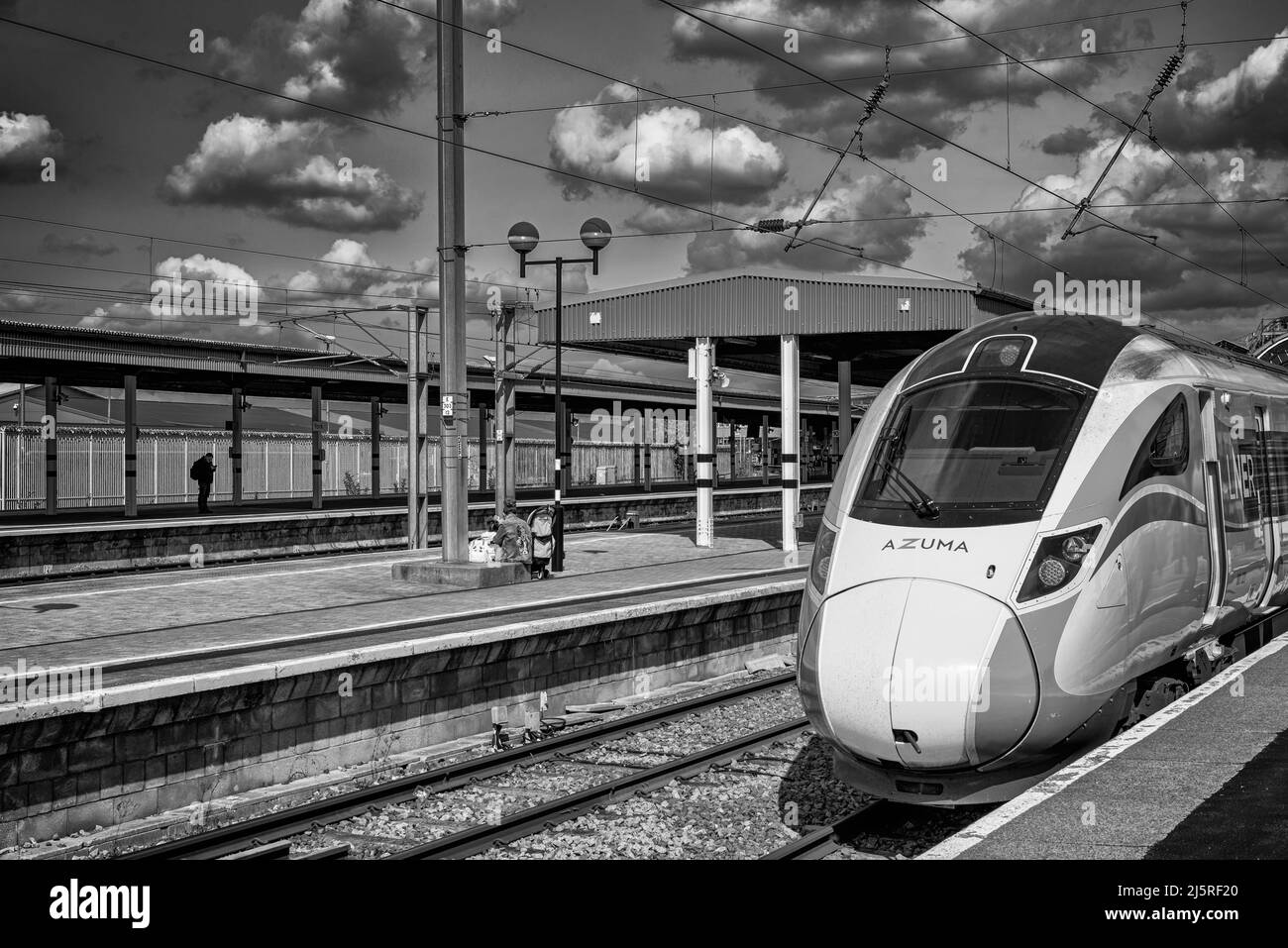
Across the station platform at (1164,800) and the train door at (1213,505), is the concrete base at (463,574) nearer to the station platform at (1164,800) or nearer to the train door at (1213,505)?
the train door at (1213,505)

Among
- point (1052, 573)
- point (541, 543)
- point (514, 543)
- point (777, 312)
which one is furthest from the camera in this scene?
Answer: point (777, 312)

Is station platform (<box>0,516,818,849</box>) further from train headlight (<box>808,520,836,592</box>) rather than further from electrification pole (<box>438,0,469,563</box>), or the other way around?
train headlight (<box>808,520,836,592</box>)

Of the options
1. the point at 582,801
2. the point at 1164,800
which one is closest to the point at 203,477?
the point at 582,801

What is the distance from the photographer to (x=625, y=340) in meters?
25.0

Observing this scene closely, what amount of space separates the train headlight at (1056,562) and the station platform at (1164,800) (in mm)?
999

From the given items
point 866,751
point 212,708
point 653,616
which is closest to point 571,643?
point 653,616

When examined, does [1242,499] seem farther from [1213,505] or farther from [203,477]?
[203,477]

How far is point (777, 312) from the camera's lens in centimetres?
2291

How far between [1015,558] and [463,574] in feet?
35.8

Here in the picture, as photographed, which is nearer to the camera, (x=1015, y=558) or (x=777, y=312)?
(x=1015, y=558)

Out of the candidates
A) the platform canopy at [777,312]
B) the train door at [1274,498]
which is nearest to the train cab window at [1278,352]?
the platform canopy at [777,312]
